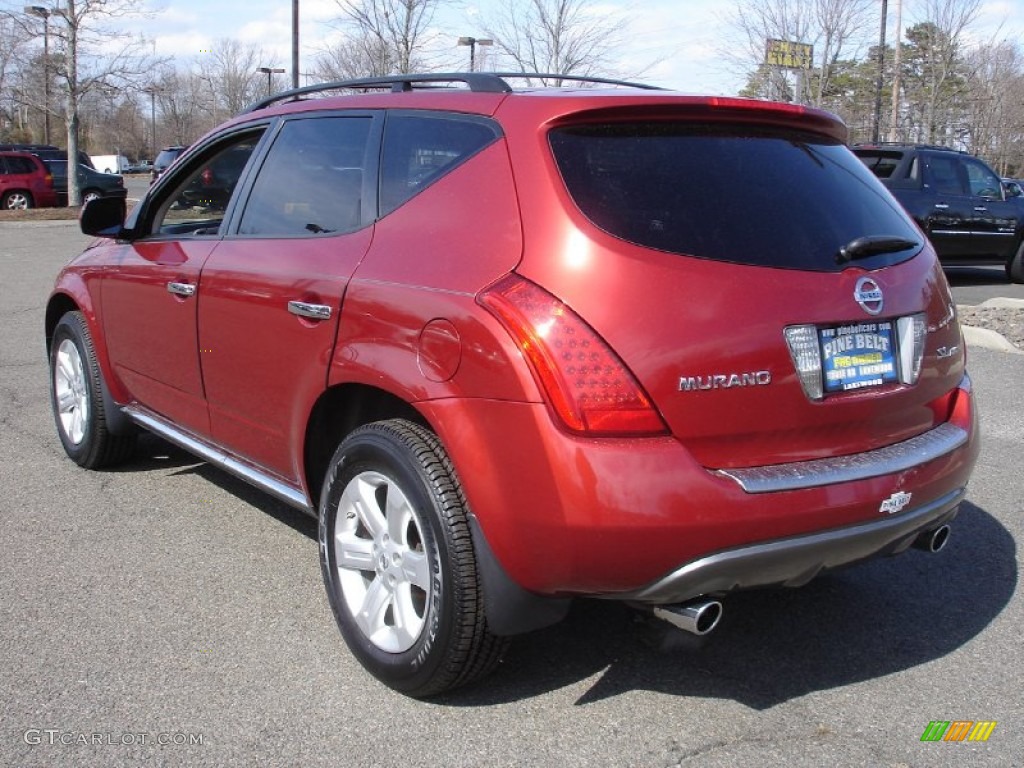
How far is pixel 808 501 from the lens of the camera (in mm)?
2662

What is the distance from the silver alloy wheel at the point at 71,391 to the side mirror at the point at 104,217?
26.8 inches

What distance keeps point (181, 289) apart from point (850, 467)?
8.82 ft

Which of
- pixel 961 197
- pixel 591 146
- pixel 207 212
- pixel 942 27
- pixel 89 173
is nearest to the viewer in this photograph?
pixel 591 146

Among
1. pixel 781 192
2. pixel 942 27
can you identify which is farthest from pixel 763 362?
pixel 942 27

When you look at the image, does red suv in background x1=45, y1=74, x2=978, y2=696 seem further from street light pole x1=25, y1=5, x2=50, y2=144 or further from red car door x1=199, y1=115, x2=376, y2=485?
street light pole x1=25, y1=5, x2=50, y2=144

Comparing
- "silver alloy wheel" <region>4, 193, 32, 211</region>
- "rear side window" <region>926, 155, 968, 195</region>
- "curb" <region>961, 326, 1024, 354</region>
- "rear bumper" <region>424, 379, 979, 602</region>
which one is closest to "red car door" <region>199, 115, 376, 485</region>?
"rear bumper" <region>424, 379, 979, 602</region>

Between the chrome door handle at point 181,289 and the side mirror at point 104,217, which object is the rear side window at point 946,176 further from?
the chrome door handle at point 181,289

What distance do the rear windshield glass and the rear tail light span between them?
31cm

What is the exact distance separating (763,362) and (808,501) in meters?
0.38

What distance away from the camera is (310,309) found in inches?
131

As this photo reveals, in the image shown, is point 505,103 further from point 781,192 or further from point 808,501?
point 808,501

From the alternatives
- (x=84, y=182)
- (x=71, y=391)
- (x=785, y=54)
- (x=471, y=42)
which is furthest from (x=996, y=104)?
(x=71, y=391)

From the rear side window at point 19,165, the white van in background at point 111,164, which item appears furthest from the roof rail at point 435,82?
the white van in background at point 111,164

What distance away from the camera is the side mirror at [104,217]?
480cm
